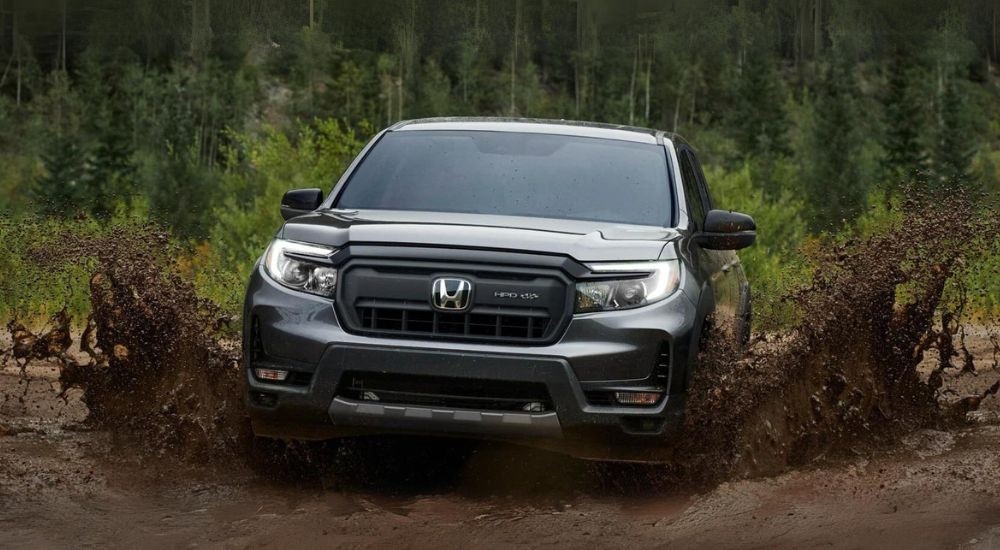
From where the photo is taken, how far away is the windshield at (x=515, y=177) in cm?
689

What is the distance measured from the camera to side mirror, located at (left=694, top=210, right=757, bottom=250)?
6.78 metres

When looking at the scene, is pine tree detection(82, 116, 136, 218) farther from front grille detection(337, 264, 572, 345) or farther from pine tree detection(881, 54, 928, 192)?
front grille detection(337, 264, 572, 345)

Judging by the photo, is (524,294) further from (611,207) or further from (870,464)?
(870,464)

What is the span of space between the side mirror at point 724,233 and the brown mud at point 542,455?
0.56 m

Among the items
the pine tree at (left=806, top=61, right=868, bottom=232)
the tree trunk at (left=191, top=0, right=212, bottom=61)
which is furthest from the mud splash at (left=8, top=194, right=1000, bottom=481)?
the tree trunk at (left=191, top=0, right=212, bottom=61)

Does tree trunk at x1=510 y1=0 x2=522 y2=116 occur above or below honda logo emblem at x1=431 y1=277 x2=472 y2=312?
below

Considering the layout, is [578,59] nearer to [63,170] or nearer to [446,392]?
[63,170]

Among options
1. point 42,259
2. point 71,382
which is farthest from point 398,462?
point 42,259

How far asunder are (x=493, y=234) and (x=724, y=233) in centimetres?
124

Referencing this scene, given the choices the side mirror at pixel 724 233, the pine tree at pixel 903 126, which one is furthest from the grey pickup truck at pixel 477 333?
the pine tree at pixel 903 126

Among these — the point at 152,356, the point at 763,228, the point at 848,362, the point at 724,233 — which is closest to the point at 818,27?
the point at 763,228

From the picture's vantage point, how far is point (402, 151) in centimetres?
745

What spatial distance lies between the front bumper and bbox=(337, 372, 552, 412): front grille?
0.02 meters

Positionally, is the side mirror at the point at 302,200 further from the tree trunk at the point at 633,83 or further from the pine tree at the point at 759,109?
the pine tree at the point at 759,109
